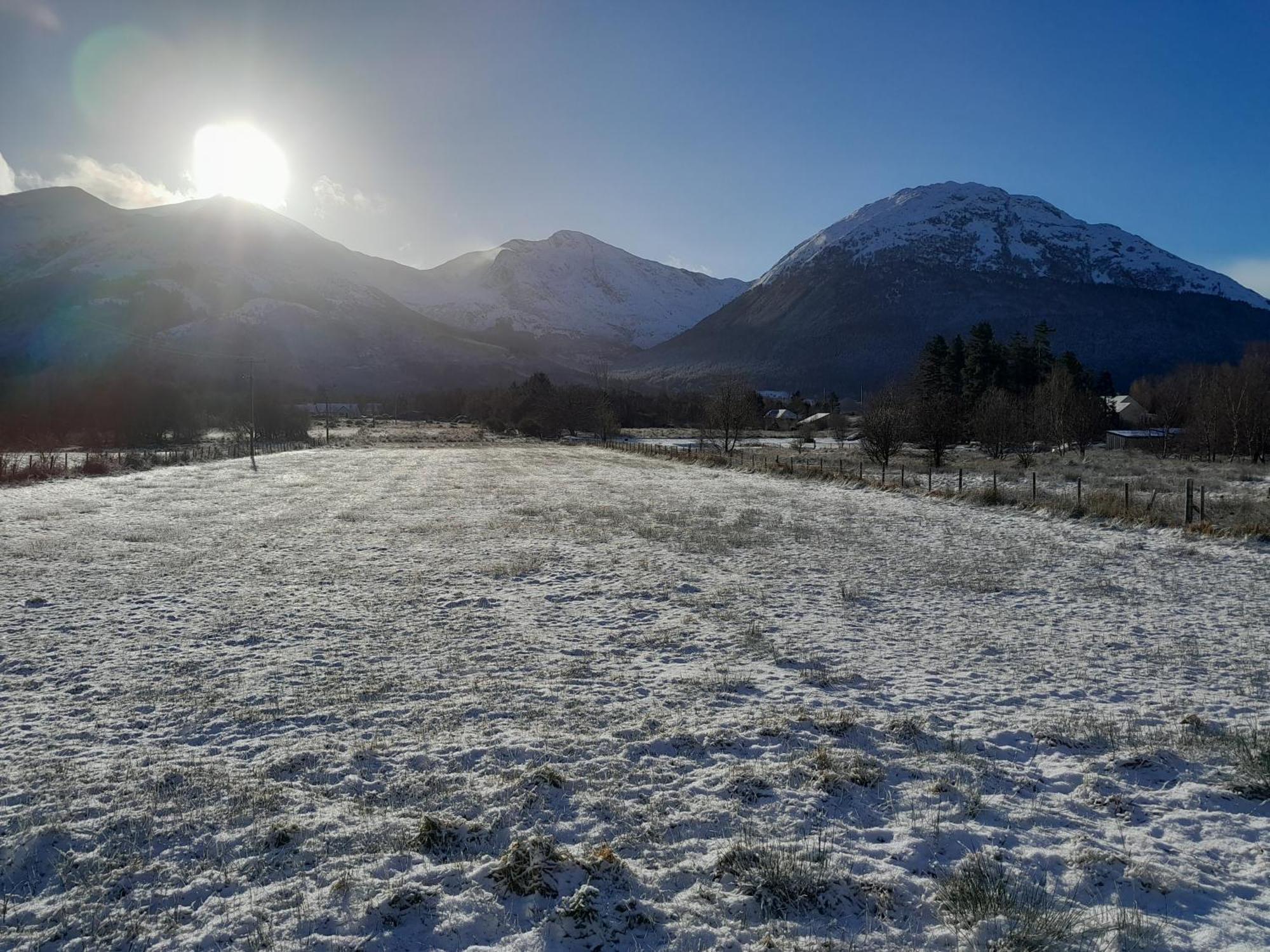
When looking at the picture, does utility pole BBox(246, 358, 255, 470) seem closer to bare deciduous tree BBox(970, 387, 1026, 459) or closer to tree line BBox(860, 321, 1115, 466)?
tree line BBox(860, 321, 1115, 466)

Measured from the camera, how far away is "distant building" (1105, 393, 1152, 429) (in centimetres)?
9491

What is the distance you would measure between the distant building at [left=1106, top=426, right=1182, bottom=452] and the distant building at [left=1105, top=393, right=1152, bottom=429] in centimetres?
932

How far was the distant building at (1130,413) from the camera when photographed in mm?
94912

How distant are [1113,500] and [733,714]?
2624 cm

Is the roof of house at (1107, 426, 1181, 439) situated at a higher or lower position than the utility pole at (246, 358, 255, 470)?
lower

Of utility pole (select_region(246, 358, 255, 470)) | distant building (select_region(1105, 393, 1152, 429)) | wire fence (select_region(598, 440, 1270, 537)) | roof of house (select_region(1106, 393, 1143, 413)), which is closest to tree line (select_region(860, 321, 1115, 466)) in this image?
wire fence (select_region(598, 440, 1270, 537))

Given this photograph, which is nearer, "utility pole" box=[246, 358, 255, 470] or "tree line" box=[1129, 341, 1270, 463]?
"tree line" box=[1129, 341, 1270, 463]

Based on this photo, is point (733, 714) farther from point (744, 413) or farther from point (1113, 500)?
point (744, 413)

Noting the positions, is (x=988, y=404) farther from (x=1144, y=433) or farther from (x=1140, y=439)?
(x=1144, y=433)

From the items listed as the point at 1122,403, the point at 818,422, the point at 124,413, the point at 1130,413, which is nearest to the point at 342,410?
the point at 124,413

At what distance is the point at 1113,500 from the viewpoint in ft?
89.8

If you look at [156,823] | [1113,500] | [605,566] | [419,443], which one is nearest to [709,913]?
[156,823]

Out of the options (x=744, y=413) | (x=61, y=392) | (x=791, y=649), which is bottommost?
(x=791, y=649)

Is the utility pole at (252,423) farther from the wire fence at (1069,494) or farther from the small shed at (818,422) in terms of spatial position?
the small shed at (818,422)
